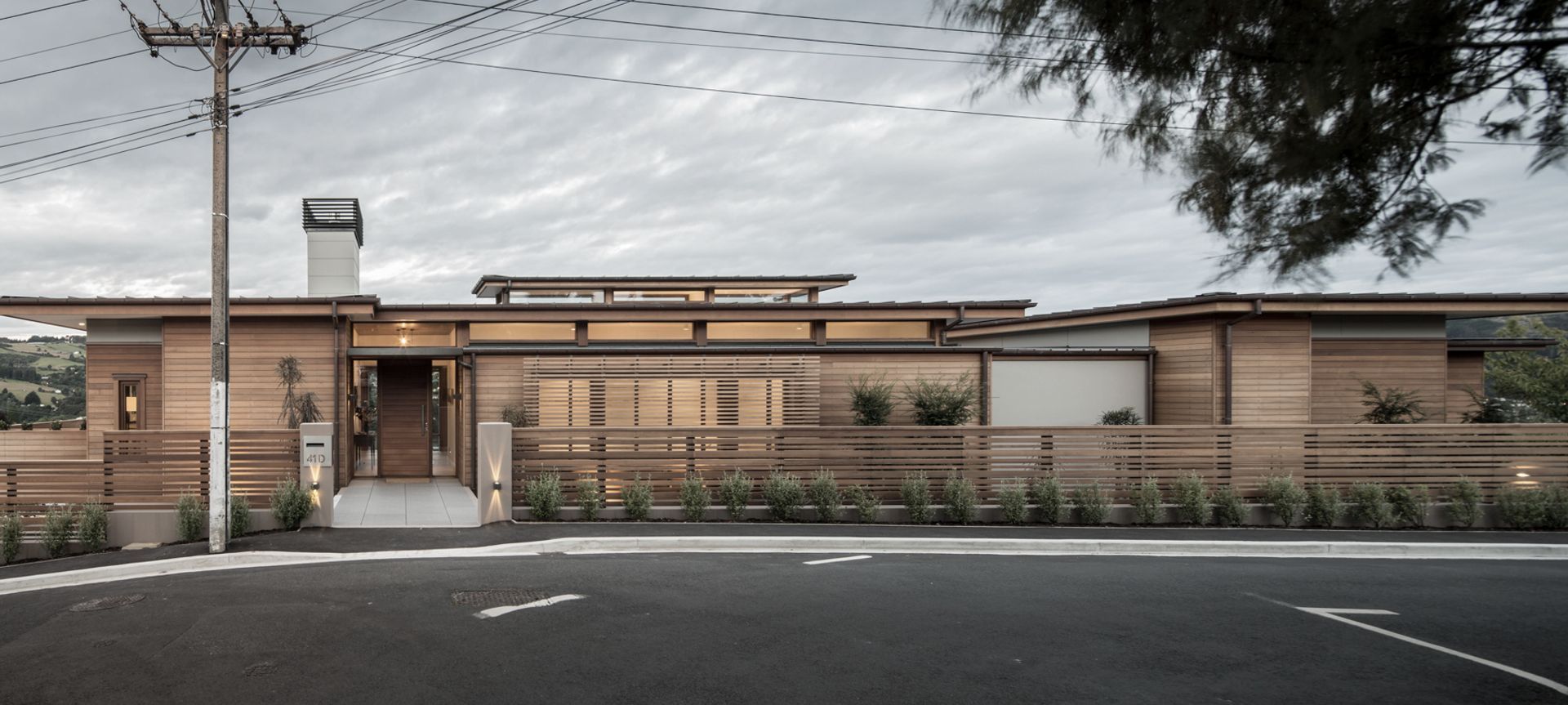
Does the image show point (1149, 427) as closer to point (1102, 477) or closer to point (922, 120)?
point (1102, 477)

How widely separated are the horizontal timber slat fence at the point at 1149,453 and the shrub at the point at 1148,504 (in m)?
0.32

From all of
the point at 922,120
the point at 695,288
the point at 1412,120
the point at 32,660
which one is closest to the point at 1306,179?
Result: the point at 1412,120

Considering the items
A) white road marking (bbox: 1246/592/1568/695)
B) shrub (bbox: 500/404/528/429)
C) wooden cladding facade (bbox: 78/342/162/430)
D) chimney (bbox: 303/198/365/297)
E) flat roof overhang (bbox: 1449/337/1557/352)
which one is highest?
chimney (bbox: 303/198/365/297)

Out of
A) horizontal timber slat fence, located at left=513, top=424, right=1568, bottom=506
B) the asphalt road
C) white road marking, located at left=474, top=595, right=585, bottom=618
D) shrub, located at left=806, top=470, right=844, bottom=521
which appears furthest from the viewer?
horizontal timber slat fence, located at left=513, top=424, right=1568, bottom=506

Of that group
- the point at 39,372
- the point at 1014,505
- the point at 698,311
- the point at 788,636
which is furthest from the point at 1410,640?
the point at 39,372

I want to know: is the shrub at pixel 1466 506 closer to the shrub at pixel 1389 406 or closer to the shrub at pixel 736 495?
the shrub at pixel 1389 406

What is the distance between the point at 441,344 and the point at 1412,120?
1683 centimetres

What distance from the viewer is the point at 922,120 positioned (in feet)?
49.9

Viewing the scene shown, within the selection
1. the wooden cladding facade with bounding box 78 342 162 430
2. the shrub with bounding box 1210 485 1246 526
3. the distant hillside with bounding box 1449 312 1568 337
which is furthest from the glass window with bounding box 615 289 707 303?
the distant hillside with bounding box 1449 312 1568 337

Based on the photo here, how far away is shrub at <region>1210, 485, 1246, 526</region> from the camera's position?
1102 cm

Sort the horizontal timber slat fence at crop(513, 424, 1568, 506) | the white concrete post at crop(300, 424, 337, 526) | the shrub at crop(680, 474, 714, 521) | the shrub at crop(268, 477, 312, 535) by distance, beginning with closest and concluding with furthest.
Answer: the shrub at crop(268, 477, 312, 535)
the white concrete post at crop(300, 424, 337, 526)
the shrub at crop(680, 474, 714, 521)
the horizontal timber slat fence at crop(513, 424, 1568, 506)

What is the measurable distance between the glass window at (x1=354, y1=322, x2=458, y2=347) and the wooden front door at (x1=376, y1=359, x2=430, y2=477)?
85 centimetres

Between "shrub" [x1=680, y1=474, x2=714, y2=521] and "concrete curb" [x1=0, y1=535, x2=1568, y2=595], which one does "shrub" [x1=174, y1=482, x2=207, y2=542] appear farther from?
"shrub" [x1=680, y1=474, x2=714, y2=521]

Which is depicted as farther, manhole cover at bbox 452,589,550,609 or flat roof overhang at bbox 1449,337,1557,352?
flat roof overhang at bbox 1449,337,1557,352
